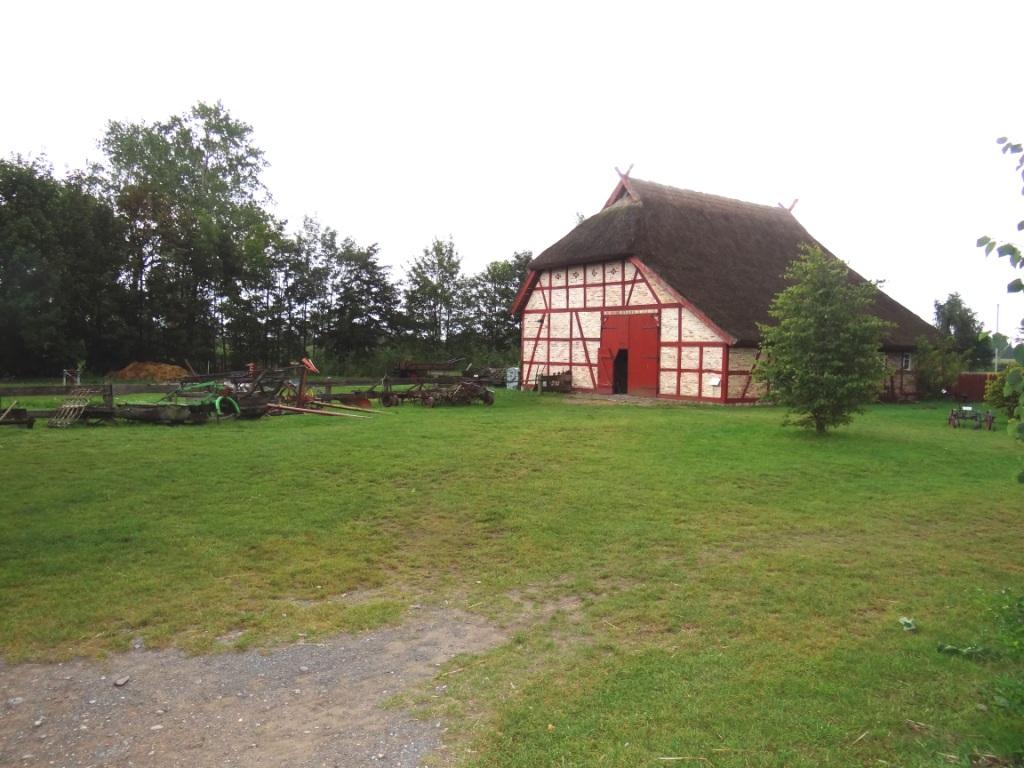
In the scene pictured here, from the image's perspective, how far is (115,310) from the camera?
33844 millimetres

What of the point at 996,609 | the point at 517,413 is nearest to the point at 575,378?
Result: the point at 517,413

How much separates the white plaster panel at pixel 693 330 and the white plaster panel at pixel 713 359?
1.15 feet

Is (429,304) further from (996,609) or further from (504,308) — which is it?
(996,609)

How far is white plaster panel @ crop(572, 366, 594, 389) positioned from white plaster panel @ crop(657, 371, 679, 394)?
3.22 meters

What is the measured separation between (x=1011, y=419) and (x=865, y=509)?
20.6 feet

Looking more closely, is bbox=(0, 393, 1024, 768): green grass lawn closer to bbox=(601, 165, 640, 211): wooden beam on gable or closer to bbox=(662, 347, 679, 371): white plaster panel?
bbox=(662, 347, 679, 371): white plaster panel

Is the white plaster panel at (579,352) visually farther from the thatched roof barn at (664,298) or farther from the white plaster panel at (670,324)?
the white plaster panel at (670,324)

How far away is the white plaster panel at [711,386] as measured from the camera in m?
22.2

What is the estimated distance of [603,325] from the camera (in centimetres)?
2631

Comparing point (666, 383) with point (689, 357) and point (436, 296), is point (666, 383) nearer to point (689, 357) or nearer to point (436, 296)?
point (689, 357)

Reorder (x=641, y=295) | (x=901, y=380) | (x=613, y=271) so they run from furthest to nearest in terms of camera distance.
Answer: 1. (x=901, y=380)
2. (x=613, y=271)
3. (x=641, y=295)

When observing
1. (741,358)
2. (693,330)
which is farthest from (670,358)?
(741,358)

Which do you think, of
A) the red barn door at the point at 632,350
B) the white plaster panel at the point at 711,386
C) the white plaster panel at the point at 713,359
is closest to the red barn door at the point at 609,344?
the red barn door at the point at 632,350

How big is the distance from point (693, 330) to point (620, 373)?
442cm
